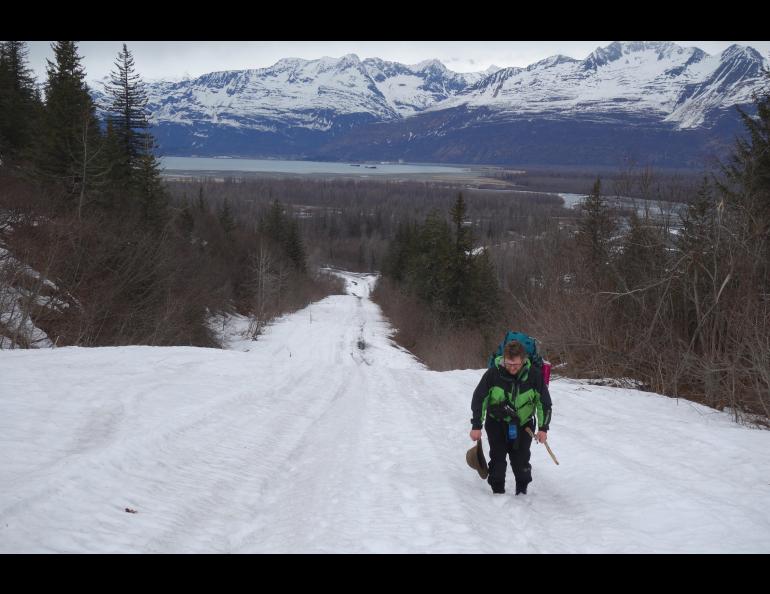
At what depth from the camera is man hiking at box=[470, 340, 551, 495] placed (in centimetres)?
580

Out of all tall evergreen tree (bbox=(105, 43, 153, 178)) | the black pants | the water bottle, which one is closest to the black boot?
the black pants

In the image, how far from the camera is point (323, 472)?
673cm

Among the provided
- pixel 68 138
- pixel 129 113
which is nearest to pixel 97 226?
pixel 68 138

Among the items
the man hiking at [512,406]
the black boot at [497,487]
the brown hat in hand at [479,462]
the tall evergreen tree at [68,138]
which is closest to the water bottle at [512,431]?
the man hiking at [512,406]

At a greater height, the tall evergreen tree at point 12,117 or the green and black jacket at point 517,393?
the tall evergreen tree at point 12,117

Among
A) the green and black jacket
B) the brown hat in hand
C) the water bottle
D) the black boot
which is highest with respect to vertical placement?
the green and black jacket

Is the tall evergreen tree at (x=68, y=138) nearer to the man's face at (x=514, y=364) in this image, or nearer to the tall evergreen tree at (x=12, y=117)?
the tall evergreen tree at (x=12, y=117)

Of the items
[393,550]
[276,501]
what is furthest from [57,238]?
[393,550]

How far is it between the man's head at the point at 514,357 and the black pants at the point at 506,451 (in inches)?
25.0

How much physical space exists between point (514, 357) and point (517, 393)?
0.42 meters

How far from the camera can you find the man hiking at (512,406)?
19.0ft

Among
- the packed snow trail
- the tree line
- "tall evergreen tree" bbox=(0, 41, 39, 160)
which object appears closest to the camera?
the packed snow trail

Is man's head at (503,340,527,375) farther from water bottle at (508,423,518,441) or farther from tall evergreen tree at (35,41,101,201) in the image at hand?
tall evergreen tree at (35,41,101,201)
